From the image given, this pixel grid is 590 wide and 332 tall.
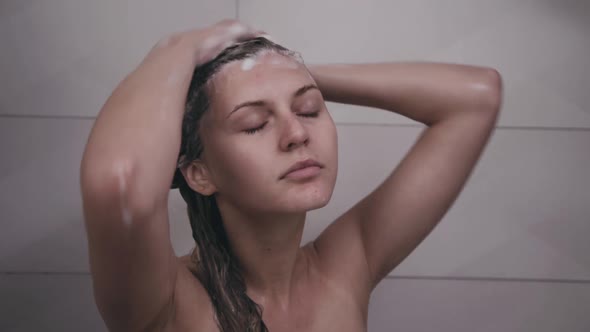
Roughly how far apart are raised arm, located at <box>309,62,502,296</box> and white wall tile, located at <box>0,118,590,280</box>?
1.43 feet

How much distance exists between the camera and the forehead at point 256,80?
0.77 meters

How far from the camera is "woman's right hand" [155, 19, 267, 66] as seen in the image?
74 centimetres

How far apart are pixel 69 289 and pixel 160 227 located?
2.92 ft

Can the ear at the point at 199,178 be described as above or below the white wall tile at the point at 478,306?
above

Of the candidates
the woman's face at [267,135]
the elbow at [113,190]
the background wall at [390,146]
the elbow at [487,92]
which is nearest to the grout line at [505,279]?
the background wall at [390,146]

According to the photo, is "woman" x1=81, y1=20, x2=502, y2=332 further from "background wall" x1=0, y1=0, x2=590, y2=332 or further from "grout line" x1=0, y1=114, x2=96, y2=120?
"grout line" x1=0, y1=114, x2=96, y2=120

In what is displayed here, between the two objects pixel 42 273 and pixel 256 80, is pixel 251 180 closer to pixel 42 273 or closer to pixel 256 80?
pixel 256 80

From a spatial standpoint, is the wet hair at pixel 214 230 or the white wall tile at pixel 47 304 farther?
the white wall tile at pixel 47 304

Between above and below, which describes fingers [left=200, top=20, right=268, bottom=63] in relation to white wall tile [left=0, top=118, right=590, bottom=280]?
above

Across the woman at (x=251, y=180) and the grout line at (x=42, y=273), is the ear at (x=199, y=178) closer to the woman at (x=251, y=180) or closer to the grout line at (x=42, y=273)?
the woman at (x=251, y=180)

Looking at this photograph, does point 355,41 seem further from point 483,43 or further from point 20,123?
point 20,123

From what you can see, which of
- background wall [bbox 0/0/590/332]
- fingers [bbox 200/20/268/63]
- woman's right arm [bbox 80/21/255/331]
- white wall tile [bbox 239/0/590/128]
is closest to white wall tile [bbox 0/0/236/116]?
background wall [bbox 0/0/590/332]

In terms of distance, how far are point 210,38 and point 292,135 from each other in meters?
0.19

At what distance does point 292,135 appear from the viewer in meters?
0.74
